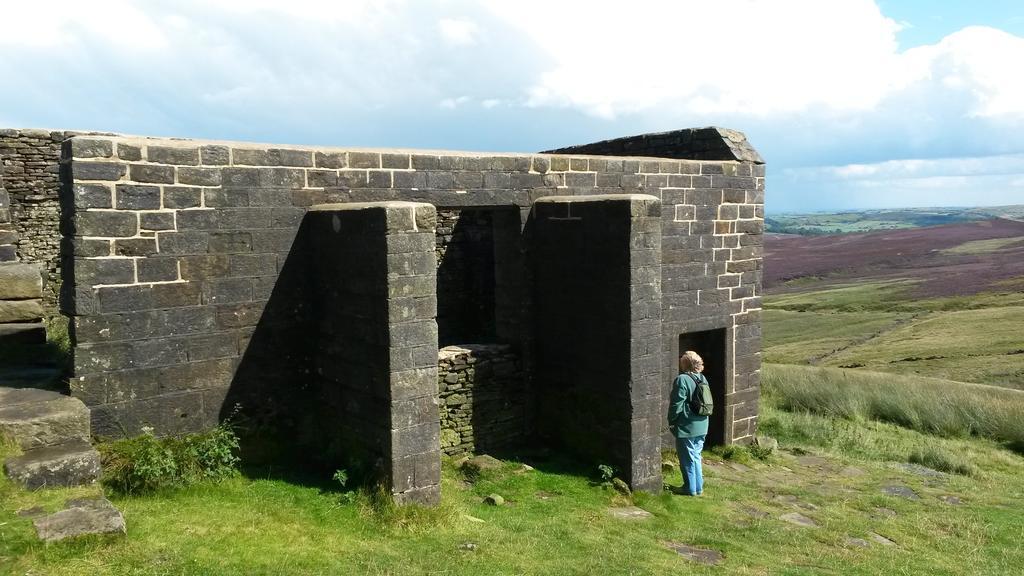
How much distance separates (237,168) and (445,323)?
4942mm

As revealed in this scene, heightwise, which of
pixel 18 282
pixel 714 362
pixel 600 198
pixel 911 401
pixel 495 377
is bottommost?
pixel 911 401

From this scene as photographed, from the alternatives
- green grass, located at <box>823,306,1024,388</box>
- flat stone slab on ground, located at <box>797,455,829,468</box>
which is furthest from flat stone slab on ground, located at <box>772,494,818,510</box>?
green grass, located at <box>823,306,1024,388</box>

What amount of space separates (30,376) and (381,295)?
161 inches

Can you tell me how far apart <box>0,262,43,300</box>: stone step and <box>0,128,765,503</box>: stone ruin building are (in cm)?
2

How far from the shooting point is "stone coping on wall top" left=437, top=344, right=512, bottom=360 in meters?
8.98

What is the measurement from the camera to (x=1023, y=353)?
2052 cm

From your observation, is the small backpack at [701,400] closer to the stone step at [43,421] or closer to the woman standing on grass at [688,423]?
the woman standing on grass at [688,423]

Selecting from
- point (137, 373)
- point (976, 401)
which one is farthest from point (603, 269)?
point (976, 401)

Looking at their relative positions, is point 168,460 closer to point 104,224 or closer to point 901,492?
point 104,224

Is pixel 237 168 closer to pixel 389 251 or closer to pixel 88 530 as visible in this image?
pixel 389 251

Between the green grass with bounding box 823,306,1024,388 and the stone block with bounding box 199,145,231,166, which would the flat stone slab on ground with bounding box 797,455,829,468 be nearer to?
the stone block with bounding box 199,145,231,166

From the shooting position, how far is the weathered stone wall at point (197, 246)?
6695 mm

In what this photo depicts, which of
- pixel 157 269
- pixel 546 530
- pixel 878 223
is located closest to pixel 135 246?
pixel 157 269

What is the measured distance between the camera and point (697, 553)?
709cm
